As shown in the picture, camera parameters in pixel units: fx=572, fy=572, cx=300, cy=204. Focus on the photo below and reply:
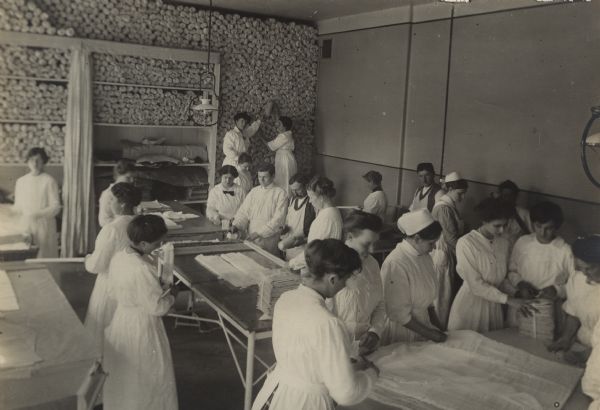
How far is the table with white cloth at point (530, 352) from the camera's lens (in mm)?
2967

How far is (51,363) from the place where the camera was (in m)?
2.89

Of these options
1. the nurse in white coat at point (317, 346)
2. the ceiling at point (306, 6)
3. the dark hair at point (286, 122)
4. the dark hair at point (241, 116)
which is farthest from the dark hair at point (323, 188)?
the dark hair at point (286, 122)

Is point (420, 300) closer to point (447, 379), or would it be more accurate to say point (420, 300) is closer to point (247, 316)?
point (447, 379)

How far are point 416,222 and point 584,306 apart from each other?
116cm

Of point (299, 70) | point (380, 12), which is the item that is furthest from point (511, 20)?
point (299, 70)

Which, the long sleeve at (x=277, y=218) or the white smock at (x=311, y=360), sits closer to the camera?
the white smock at (x=311, y=360)

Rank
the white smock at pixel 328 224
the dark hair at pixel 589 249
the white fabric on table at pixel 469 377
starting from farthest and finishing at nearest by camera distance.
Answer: the white smock at pixel 328 224 < the dark hair at pixel 589 249 < the white fabric on table at pixel 469 377

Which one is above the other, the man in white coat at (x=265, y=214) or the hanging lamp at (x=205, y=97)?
the hanging lamp at (x=205, y=97)

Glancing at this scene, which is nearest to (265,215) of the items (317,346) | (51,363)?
(51,363)

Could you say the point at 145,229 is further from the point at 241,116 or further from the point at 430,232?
the point at 241,116

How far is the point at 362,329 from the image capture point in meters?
3.65

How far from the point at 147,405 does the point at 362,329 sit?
1.52 metres

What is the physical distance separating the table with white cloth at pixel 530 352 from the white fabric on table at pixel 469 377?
3 centimetres

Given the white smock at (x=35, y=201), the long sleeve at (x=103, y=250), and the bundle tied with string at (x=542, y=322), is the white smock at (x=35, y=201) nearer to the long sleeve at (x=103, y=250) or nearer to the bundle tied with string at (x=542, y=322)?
the long sleeve at (x=103, y=250)
